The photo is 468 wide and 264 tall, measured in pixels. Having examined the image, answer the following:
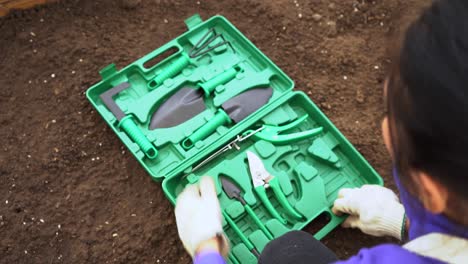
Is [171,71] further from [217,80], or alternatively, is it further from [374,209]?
[374,209]

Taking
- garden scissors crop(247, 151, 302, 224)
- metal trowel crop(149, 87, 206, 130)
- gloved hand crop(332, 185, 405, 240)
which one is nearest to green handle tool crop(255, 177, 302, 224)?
garden scissors crop(247, 151, 302, 224)

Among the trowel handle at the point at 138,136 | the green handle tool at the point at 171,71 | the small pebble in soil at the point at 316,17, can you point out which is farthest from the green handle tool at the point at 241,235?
the small pebble in soil at the point at 316,17

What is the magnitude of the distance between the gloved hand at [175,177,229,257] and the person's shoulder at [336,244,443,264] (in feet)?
0.99

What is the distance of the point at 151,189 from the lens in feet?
3.80

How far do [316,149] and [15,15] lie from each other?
0.93m

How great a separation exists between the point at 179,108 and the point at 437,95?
747 mm

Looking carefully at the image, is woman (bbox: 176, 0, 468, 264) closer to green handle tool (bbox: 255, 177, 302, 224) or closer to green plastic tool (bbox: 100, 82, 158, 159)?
green handle tool (bbox: 255, 177, 302, 224)

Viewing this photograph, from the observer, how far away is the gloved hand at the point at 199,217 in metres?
0.86

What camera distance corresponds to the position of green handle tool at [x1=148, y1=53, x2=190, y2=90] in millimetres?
1159

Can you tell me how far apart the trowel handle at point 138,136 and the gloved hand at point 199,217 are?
16 cm

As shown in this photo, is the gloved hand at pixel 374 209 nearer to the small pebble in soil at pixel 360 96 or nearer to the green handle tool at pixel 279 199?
the green handle tool at pixel 279 199

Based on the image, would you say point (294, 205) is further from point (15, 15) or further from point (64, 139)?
point (15, 15)

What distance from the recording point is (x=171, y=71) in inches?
46.0

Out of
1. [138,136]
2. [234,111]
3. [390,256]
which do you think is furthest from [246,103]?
[390,256]
